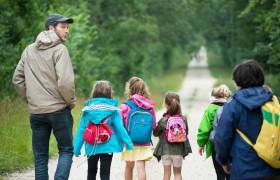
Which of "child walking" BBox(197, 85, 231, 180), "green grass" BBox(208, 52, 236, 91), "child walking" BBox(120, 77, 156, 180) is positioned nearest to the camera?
"child walking" BBox(197, 85, 231, 180)

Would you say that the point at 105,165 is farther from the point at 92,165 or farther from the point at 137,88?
the point at 137,88

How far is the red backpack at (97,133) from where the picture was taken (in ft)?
27.5

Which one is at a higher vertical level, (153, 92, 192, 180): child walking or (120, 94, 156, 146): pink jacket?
(120, 94, 156, 146): pink jacket

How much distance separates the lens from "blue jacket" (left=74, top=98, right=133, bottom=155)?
330 inches

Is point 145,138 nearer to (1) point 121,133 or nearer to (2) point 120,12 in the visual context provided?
(1) point 121,133

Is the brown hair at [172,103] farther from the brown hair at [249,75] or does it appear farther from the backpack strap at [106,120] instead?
the brown hair at [249,75]

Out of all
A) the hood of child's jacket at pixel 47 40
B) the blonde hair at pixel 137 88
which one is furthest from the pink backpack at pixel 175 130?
the hood of child's jacket at pixel 47 40

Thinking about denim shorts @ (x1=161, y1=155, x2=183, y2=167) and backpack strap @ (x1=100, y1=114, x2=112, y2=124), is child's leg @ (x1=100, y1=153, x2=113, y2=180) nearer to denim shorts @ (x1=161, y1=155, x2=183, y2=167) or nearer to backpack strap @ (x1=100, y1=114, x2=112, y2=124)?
backpack strap @ (x1=100, y1=114, x2=112, y2=124)

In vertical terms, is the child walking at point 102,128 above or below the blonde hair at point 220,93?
below

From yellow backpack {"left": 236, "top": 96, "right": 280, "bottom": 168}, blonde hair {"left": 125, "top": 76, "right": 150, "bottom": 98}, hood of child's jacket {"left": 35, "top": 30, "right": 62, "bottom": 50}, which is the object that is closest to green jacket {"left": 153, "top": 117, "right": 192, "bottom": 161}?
blonde hair {"left": 125, "top": 76, "right": 150, "bottom": 98}

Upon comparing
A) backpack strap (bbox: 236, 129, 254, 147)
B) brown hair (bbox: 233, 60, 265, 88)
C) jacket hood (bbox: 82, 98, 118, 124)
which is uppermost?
brown hair (bbox: 233, 60, 265, 88)

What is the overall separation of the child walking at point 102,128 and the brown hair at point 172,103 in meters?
0.78

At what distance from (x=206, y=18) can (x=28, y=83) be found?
1793 inches

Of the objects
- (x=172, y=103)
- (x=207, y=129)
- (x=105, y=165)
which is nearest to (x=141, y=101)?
(x=172, y=103)
